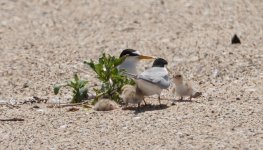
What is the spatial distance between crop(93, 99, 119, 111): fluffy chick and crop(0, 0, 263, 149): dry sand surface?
85mm

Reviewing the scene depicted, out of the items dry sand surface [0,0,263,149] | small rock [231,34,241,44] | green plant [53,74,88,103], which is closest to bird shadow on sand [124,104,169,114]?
dry sand surface [0,0,263,149]

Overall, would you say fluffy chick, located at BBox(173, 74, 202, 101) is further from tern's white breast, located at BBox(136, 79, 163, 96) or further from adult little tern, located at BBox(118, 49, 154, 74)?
adult little tern, located at BBox(118, 49, 154, 74)

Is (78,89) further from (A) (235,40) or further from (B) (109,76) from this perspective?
(A) (235,40)

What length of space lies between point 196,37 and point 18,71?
8.11ft

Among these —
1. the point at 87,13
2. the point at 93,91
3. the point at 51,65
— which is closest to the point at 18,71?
the point at 51,65

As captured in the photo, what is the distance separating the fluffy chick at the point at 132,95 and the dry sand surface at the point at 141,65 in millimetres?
104

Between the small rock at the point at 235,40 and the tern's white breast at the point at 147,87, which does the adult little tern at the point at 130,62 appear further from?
the small rock at the point at 235,40

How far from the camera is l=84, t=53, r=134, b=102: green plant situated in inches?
324

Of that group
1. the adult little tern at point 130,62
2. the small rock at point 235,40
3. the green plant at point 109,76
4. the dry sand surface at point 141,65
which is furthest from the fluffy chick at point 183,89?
the small rock at point 235,40

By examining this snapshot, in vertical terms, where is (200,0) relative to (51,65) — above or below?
above

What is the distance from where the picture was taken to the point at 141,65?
1032 cm

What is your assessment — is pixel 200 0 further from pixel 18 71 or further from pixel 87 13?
pixel 18 71

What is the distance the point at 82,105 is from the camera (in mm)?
8320

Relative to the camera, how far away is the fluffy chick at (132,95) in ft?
26.0
